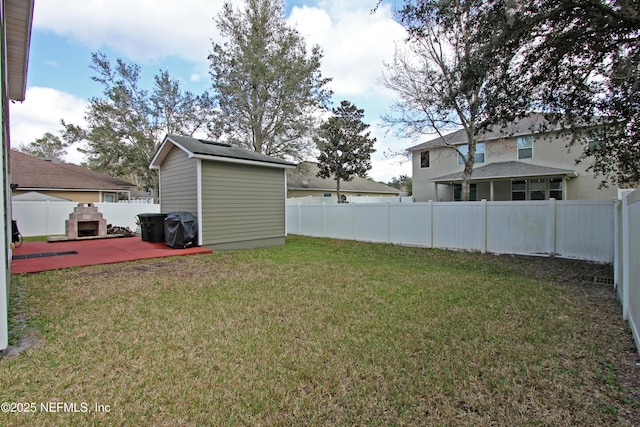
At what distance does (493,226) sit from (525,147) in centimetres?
1068

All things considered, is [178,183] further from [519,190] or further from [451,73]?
[519,190]

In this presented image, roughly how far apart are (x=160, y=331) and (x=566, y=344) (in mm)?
4249

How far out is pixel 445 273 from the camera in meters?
6.36

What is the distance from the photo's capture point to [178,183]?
33.0 ft

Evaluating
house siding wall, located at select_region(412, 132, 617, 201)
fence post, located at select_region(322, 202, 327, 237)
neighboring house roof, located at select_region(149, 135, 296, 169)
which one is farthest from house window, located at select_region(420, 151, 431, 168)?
neighboring house roof, located at select_region(149, 135, 296, 169)

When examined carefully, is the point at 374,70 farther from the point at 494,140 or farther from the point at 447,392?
the point at 447,392

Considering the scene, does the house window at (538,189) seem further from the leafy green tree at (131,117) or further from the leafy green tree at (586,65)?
the leafy green tree at (131,117)

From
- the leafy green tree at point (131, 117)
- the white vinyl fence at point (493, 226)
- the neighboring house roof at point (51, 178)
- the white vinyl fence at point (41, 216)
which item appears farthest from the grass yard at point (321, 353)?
the leafy green tree at point (131, 117)

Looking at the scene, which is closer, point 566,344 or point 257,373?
point 257,373

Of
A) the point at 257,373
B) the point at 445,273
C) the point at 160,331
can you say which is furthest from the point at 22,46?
the point at 445,273

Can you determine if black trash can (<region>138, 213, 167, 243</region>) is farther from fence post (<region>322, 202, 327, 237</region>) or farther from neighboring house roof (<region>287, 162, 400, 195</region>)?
neighboring house roof (<region>287, 162, 400, 195</region>)

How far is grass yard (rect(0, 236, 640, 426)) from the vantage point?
7.01 ft

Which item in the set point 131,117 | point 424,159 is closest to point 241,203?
point 424,159

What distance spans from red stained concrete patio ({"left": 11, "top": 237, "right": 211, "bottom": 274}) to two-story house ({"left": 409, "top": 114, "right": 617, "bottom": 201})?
12.6m
